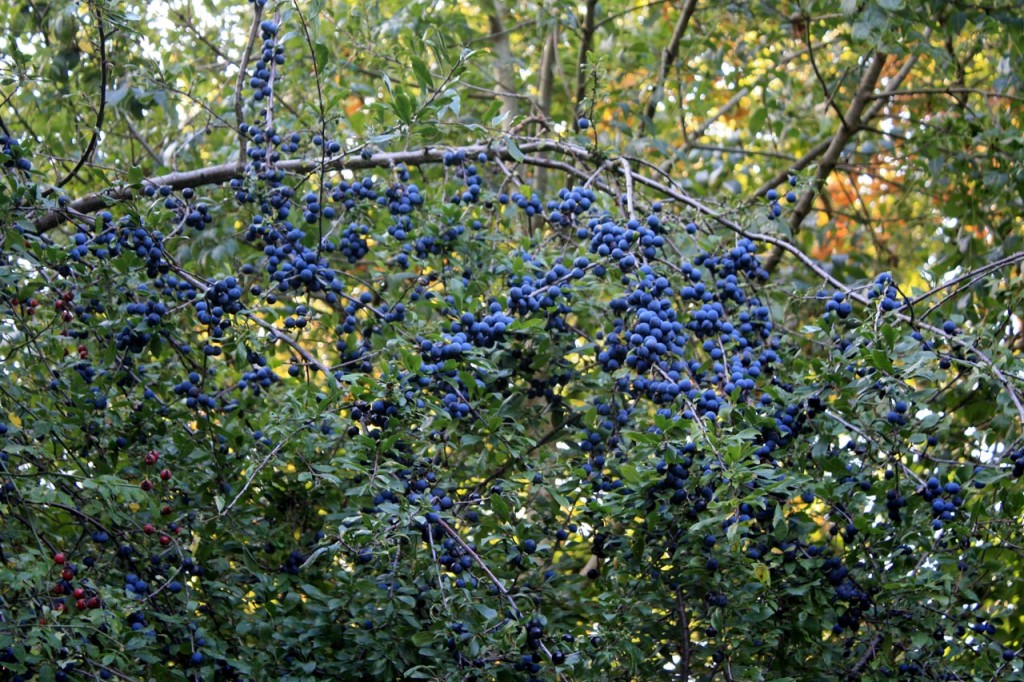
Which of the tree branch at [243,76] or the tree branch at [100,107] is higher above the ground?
the tree branch at [243,76]

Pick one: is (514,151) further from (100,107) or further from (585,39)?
(585,39)

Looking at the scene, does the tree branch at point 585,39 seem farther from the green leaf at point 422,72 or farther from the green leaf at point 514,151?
the green leaf at point 422,72

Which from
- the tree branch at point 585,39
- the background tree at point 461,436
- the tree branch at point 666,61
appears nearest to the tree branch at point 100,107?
the background tree at point 461,436

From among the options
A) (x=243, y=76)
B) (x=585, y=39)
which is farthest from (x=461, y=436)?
(x=585, y=39)

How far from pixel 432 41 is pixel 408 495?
130cm

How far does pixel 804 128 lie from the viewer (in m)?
5.95

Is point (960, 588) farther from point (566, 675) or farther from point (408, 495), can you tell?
point (408, 495)

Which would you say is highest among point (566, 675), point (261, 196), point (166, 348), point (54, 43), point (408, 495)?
point (54, 43)

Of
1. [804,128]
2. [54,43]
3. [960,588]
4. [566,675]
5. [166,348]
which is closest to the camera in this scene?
[566,675]

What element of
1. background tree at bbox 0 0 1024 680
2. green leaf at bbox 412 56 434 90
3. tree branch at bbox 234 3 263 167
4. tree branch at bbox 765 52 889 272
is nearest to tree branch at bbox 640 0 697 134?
tree branch at bbox 765 52 889 272

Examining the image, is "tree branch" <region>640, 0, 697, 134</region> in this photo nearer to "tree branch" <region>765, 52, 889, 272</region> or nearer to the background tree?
"tree branch" <region>765, 52, 889, 272</region>

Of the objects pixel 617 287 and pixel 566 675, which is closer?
pixel 566 675

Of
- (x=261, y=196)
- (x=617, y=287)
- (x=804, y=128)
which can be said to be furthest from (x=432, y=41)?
(x=804, y=128)

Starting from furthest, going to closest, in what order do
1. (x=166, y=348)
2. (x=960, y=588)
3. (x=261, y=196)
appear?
(x=166, y=348) → (x=261, y=196) → (x=960, y=588)
